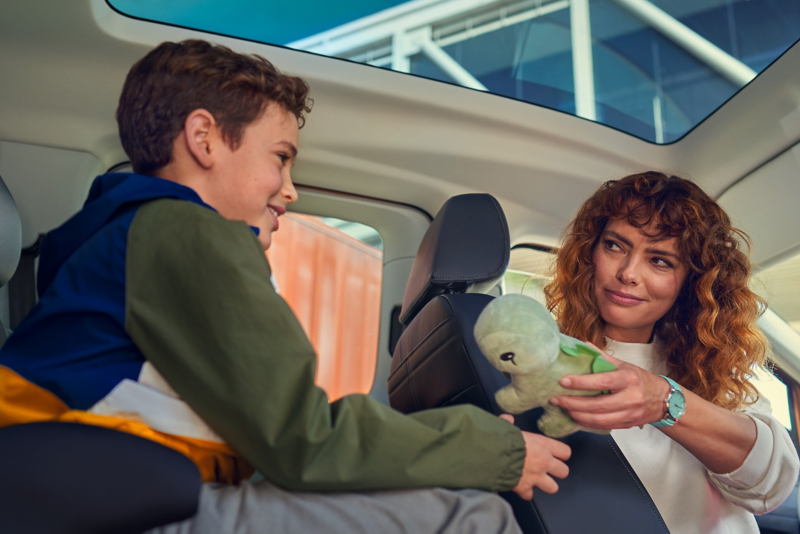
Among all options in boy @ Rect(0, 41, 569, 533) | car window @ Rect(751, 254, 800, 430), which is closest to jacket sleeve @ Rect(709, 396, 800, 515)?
boy @ Rect(0, 41, 569, 533)

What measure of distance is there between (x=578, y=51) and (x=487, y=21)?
0.35 m

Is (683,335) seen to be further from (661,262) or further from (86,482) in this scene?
(86,482)

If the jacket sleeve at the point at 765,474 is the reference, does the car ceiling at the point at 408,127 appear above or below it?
above

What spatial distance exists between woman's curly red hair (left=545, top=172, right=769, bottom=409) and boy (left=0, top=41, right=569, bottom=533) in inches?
31.8

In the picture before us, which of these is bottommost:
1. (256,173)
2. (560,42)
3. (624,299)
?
(624,299)

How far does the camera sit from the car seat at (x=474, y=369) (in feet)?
3.84

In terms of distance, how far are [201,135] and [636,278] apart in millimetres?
1064

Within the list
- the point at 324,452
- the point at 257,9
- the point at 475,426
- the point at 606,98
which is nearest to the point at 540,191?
the point at 606,98

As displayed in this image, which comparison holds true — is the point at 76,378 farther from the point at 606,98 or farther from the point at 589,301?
the point at 606,98

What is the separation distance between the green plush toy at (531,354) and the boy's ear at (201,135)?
0.55 meters

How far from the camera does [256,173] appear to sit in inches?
42.3

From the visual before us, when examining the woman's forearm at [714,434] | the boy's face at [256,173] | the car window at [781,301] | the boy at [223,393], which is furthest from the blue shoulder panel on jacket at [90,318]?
the car window at [781,301]

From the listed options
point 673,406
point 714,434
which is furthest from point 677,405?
point 714,434

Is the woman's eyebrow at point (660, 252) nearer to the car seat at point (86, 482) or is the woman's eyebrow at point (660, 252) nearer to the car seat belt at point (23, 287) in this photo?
the car seat at point (86, 482)
